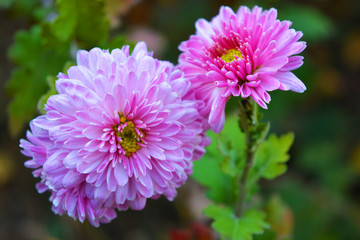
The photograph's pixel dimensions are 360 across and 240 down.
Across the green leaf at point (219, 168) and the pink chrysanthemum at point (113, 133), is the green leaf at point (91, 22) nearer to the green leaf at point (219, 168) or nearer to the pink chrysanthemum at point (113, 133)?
the pink chrysanthemum at point (113, 133)

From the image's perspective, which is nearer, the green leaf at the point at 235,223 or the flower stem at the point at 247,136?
the flower stem at the point at 247,136

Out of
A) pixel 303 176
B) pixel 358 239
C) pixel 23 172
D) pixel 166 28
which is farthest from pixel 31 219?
pixel 358 239

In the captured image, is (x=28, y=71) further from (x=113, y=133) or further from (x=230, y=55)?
(x=230, y=55)

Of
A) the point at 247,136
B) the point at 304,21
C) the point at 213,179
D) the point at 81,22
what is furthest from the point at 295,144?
the point at 81,22

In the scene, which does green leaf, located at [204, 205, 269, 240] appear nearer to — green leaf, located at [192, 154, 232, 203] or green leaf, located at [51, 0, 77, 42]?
green leaf, located at [192, 154, 232, 203]

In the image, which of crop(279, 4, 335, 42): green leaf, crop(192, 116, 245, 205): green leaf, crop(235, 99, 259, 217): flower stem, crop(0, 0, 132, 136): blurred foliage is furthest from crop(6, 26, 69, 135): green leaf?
crop(279, 4, 335, 42): green leaf

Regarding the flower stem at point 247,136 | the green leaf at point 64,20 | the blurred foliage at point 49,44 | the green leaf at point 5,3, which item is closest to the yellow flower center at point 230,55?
the flower stem at point 247,136

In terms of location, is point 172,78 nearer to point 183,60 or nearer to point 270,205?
point 183,60
